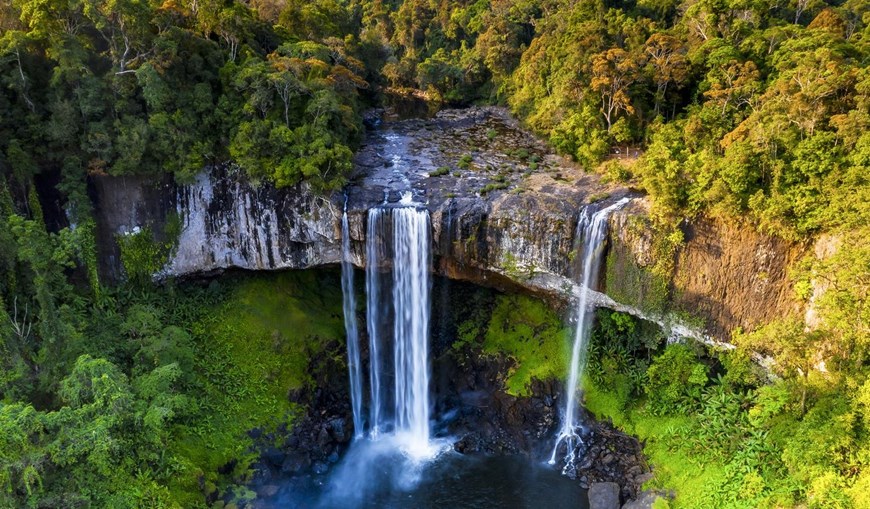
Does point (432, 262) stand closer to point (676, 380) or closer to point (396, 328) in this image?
point (396, 328)

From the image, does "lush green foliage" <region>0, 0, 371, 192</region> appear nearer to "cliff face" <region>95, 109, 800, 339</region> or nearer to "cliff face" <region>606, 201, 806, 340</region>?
"cliff face" <region>95, 109, 800, 339</region>

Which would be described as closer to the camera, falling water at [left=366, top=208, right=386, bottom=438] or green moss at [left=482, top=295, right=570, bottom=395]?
falling water at [left=366, top=208, right=386, bottom=438]

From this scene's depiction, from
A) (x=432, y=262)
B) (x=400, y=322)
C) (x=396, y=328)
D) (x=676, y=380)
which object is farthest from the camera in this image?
(x=396, y=328)

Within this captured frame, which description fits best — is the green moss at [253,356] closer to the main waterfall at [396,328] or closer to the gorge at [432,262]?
the gorge at [432,262]

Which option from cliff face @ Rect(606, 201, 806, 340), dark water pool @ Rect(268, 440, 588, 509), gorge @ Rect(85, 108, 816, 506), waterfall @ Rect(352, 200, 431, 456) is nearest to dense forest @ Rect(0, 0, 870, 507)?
cliff face @ Rect(606, 201, 806, 340)

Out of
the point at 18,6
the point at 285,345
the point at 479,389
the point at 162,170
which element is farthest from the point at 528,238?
the point at 18,6

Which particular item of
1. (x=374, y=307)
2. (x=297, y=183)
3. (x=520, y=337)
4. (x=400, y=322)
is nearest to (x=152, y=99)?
(x=297, y=183)

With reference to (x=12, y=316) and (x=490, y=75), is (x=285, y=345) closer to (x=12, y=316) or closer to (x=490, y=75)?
(x=12, y=316)
